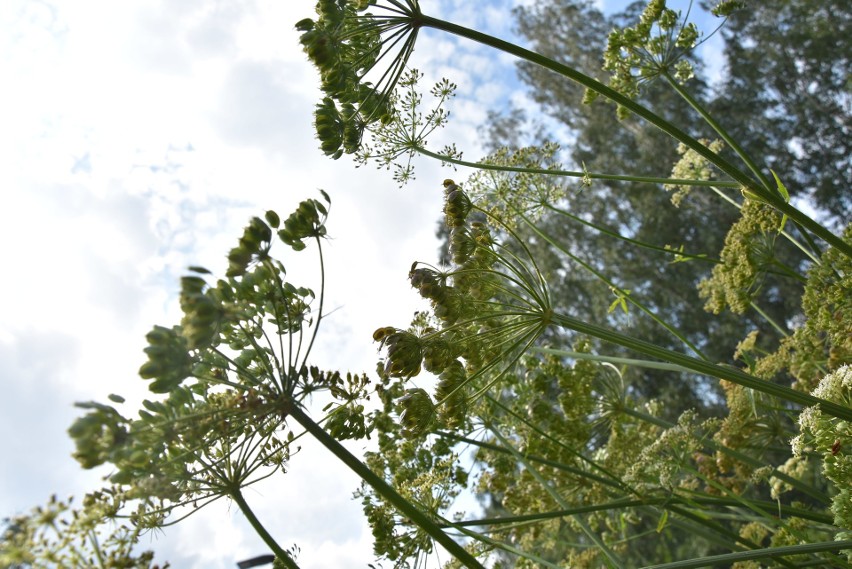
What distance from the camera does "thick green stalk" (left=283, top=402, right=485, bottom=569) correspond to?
1886 millimetres

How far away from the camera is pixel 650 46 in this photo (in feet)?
13.5

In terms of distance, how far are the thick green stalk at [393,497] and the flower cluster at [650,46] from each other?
3011 millimetres

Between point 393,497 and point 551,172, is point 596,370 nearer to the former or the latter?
point 551,172

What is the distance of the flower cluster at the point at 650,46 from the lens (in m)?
4.06

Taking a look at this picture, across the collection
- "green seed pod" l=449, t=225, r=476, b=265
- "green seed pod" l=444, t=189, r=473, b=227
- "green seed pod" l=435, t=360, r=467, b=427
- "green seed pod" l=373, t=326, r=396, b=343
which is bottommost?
"green seed pod" l=435, t=360, r=467, b=427

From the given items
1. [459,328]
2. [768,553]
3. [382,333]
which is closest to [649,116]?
[459,328]

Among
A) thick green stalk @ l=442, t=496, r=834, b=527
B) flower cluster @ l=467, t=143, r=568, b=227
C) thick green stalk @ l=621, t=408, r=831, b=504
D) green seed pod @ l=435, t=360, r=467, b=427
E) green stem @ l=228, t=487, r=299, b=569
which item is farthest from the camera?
flower cluster @ l=467, t=143, r=568, b=227

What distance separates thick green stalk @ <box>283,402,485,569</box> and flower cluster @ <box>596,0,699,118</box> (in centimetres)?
301

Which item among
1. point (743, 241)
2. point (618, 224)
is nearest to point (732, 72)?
point (618, 224)

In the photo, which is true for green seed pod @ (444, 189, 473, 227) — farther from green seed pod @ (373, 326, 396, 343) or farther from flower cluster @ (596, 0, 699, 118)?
flower cluster @ (596, 0, 699, 118)

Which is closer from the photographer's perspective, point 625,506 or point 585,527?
point 625,506

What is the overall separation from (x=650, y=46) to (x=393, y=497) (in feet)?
11.2

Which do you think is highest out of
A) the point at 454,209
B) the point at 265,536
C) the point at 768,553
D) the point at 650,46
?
the point at 650,46

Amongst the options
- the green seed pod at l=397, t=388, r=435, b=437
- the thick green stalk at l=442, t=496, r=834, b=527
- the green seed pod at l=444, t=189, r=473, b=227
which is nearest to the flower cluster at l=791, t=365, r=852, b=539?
the thick green stalk at l=442, t=496, r=834, b=527
